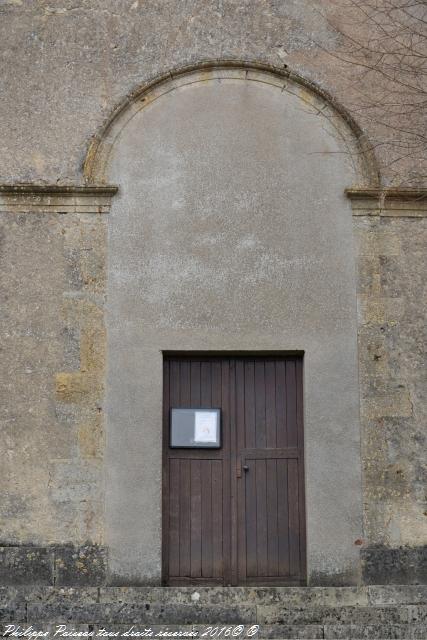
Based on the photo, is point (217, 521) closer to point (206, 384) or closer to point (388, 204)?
point (206, 384)

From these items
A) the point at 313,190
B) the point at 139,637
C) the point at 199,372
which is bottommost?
the point at 139,637

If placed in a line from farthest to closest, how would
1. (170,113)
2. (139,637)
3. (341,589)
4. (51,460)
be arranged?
(170,113), (51,460), (341,589), (139,637)

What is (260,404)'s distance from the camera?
8906 mm

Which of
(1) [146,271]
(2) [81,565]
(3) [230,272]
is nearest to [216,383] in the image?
(3) [230,272]

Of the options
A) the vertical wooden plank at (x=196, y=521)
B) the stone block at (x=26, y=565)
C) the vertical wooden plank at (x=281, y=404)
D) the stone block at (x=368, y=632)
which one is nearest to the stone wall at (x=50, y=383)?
the stone block at (x=26, y=565)

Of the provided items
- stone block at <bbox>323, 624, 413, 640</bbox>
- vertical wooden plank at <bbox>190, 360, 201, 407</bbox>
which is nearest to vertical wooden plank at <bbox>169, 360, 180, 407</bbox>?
vertical wooden plank at <bbox>190, 360, 201, 407</bbox>

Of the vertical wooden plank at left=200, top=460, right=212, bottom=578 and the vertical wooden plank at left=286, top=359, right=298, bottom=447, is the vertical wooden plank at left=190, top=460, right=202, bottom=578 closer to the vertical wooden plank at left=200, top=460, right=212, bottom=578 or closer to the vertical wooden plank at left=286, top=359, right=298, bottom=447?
the vertical wooden plank at left=200, top=460, right=212, bottom=578

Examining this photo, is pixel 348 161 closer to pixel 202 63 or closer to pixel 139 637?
pixel 202 63

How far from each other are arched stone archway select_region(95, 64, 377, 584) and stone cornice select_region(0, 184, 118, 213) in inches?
6.3

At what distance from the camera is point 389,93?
9.14 m

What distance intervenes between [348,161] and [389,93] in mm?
727

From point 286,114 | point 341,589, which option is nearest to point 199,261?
point 286,114

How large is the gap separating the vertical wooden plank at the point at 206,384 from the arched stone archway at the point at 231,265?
0.24 meters

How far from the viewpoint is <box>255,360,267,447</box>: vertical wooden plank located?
349 inches
